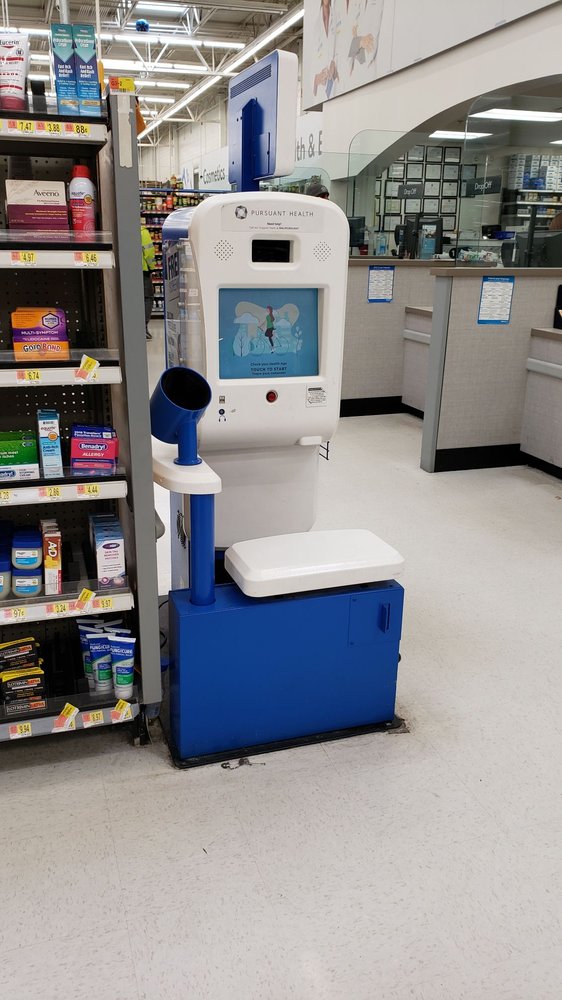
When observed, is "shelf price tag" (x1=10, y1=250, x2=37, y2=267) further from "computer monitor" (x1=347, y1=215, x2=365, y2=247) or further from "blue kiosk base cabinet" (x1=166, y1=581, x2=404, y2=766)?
"computer monitor" (x1=347, y1=215, x2=365, y2=247)

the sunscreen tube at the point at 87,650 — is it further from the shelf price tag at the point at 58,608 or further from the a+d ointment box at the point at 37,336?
the a+d ointment box at the point at 37,336

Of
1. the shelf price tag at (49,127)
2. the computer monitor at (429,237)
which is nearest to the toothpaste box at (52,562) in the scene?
the shelf price tag at (49,127)

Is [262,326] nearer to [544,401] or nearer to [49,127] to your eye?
[49,127]

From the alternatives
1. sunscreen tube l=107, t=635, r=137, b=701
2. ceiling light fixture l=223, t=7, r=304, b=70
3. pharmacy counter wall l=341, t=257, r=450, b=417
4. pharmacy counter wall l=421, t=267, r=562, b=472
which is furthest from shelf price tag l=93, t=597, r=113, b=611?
ceiling light fixture l=223, t=7, r=304, b=70

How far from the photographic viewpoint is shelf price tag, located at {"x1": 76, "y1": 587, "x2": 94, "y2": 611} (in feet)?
6.75

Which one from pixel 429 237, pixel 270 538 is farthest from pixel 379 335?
pixel 270 538

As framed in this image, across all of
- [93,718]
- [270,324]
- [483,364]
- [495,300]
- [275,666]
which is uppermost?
[270,324]

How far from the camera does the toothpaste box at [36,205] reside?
191cm

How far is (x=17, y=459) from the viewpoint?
1.97 meters

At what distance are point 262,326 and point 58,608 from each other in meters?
1.02

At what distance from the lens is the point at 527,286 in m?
5.00

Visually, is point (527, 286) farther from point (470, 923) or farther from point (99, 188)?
point (470, 923)

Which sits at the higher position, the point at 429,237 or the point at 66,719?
the point at 429,237

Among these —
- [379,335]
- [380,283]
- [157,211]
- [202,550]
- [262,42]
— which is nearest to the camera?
[202,550]
